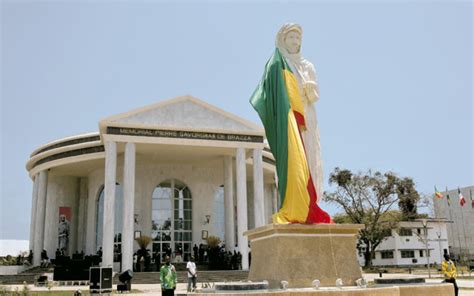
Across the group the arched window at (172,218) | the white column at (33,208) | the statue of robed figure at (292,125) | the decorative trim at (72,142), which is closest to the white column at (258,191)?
the arched window at (172,218)

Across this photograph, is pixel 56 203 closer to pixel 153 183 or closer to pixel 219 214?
pixel 153 183

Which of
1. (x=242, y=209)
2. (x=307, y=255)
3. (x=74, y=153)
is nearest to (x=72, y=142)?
(x=74, y=153)

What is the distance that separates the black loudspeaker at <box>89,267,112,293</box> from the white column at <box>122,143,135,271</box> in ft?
45.9

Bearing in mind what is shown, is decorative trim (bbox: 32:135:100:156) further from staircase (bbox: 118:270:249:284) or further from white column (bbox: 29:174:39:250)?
staircase (bbox: 118:270:249:284)

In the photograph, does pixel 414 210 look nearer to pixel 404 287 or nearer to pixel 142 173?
pixel 142 173

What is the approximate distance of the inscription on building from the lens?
28531mm

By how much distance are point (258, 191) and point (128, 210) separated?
26.4 feet

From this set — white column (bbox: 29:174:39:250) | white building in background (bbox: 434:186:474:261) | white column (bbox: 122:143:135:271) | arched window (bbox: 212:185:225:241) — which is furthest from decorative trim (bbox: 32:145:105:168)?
white building in background (bbox: 434:186:474:261)

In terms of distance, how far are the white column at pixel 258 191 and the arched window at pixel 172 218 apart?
252 inches

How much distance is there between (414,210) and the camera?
55.2 metres

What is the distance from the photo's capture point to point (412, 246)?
180ft

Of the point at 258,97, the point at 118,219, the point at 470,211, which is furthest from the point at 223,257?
the point at 470,211

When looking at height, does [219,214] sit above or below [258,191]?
below

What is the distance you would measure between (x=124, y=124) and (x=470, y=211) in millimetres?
48960
